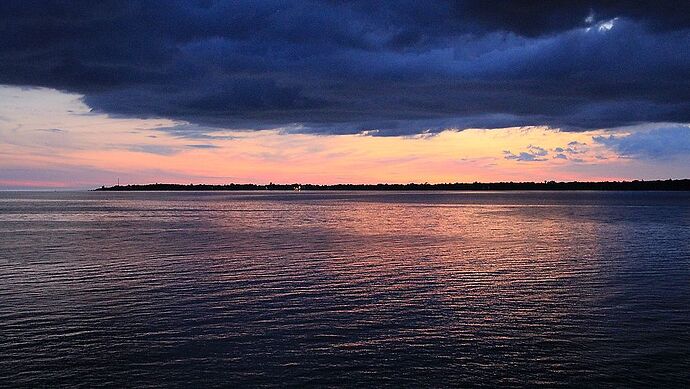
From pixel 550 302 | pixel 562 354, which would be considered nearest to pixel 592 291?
pixel 550 302

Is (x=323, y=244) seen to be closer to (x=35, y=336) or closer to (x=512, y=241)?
(x=512, y=241)

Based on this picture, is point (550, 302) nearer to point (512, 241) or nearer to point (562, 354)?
point (562, 354)

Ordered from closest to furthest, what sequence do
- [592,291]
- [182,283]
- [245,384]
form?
1. [245,384]
2. [592,291]
3. [182,283]

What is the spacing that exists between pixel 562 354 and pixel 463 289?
436 inches

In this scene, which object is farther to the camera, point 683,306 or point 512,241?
point 512,241

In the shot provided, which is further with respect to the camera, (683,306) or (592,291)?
(592,291)

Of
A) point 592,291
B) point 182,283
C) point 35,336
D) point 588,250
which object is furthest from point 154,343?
point 588,250

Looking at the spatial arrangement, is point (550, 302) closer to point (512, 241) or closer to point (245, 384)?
point (245, 384)

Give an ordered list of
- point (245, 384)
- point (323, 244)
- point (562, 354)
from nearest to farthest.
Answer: point (245, 384)
point (562, 354)
point (323, 244)

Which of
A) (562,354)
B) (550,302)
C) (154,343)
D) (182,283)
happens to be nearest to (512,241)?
(550,302)

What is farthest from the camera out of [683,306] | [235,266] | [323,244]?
[323,244]

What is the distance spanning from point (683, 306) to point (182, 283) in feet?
77.5


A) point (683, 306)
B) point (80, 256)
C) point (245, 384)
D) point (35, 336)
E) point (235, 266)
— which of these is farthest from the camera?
point (80, 256)

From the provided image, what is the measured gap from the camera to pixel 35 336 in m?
20.5
